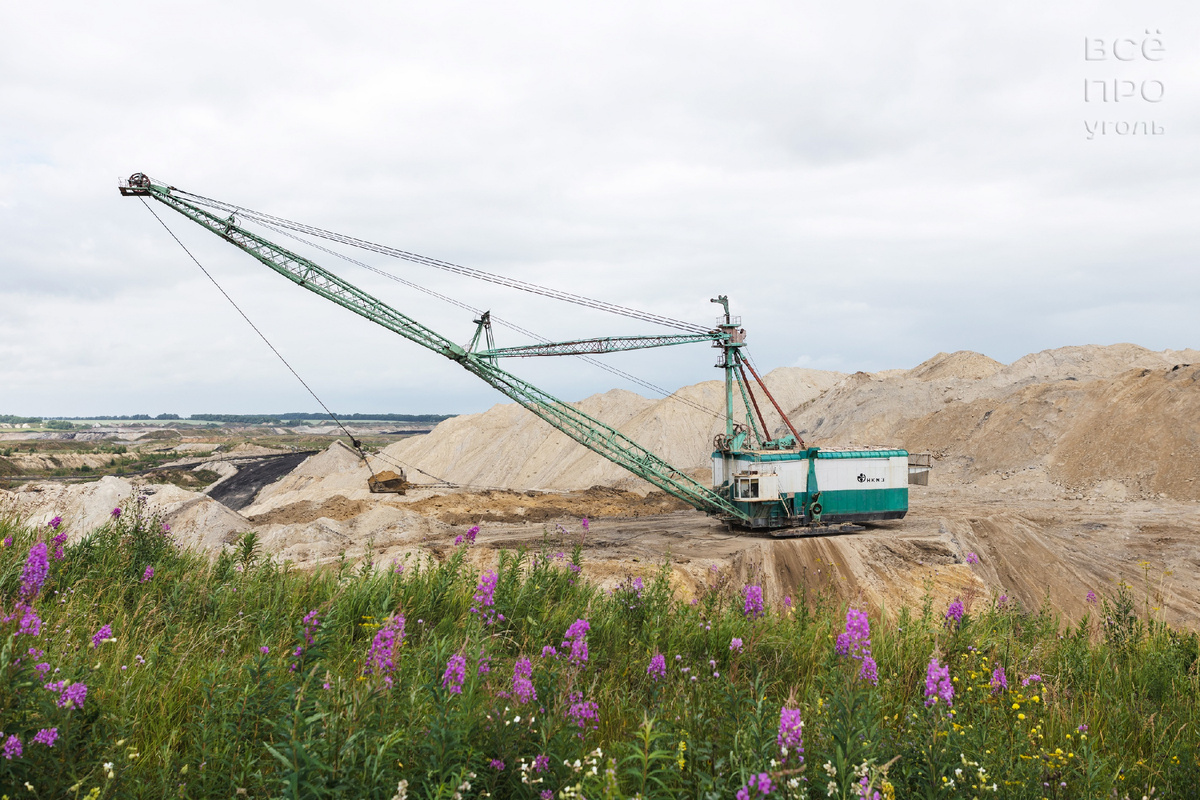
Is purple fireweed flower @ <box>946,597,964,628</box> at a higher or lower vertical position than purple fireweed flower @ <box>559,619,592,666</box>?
lower

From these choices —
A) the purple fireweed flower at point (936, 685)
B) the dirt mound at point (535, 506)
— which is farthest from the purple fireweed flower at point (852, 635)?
the dirt mound at point (535, 506)

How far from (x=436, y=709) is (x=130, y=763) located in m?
1.55

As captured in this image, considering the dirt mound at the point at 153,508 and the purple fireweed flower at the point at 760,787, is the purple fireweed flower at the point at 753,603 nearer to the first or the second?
the purple fireweed flower at the point at 760,787

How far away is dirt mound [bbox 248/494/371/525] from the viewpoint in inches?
1184

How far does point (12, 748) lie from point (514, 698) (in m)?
2.08

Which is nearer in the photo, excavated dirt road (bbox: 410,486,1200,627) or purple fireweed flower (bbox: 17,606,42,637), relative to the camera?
purple fireweed flower (bbox: 17,606,42,637)

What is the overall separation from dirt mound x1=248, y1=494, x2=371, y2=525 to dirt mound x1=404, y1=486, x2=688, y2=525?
2649 mm

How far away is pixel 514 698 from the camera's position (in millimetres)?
3328

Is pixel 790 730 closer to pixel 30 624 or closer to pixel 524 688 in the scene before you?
pixel 524 688

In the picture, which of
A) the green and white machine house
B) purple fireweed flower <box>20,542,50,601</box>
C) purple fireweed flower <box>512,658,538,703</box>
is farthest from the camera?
the green and white machine house

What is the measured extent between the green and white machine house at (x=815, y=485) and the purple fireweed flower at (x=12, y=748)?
21638 mm

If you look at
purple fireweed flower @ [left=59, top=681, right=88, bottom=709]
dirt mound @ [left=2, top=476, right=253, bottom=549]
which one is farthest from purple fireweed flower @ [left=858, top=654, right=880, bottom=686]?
dirt mound @ [left=2, top=476, right=253, bottom=549]

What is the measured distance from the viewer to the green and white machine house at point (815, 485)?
2353 centimetres

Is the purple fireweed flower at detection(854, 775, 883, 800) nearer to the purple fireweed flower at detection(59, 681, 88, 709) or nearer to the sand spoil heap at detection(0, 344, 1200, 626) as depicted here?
the purple fireweed flower at detection(59, 681, 88, 709)
